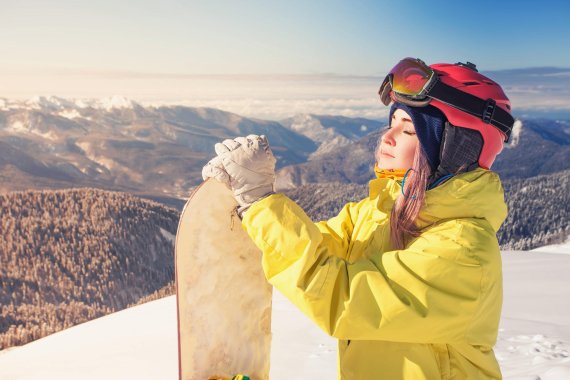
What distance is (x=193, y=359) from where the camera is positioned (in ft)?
9.07

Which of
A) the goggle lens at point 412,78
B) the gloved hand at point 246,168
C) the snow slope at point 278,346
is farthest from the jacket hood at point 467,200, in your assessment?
the snow slope at point 278,346

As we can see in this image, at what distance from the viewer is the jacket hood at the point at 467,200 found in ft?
5.97

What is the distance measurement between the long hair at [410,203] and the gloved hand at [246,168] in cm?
54

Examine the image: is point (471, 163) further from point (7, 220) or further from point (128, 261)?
point (7, 220)

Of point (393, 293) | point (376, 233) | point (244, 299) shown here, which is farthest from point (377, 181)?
point (244, 299)

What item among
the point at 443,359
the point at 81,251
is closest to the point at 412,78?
the point at 443,359

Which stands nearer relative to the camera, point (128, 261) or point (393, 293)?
point (393, 293)

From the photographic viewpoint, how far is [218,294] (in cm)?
280

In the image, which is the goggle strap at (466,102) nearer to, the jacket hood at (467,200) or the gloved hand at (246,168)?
the jacket hood at (467,200)

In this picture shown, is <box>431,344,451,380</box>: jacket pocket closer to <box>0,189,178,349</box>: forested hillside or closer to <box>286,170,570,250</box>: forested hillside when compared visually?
<box>0,189,178,349</box>: forested hillside

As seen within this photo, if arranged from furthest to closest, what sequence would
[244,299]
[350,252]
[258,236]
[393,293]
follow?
1. [244,299]
2. [350,252]
3. [258,236]
4. [393,293]

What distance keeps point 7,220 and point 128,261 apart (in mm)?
11327

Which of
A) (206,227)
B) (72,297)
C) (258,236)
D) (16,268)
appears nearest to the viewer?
(258,236)

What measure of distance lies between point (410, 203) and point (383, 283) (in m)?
0.37
